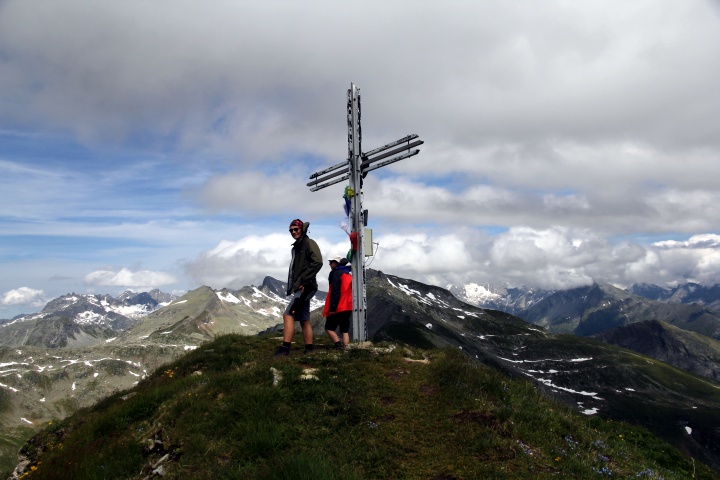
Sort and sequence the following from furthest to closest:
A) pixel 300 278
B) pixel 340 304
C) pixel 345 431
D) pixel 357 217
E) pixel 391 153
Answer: pixel 357 217 < pixel 391 153 < pixel 340 304 < pixel 300 278 < pixel 345 431

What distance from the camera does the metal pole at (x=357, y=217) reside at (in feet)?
54.7

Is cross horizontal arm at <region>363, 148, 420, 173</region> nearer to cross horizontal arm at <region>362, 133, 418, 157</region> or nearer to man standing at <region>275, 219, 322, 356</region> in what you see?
cross horizontal arm at <region>362, 133, 418, 157</region>

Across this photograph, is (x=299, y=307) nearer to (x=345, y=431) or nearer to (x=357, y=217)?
(x=357, y=217)

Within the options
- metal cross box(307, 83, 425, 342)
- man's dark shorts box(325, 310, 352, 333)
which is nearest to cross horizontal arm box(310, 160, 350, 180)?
metal cross box(307, 83, 425, 342)

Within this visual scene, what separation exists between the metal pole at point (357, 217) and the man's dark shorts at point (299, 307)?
3.27 m

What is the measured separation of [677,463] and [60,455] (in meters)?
15.7

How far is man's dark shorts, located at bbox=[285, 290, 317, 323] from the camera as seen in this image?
13328 mm

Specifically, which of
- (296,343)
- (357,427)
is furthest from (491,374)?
(296,343)

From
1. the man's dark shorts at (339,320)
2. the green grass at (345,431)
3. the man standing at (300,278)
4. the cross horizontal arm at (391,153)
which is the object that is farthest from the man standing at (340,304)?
the cross horizontal arm at (391,153)

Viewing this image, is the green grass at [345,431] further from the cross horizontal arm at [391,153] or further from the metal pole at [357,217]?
the cross horizontal arm at [391,153]

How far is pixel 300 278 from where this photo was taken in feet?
43.8

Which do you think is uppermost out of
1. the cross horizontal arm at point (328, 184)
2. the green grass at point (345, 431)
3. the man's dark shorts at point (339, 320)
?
the cross horizontal arm at point (328, 184)

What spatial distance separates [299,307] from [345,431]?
5.04 meters

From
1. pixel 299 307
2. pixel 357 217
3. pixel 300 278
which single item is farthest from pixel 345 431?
pixel 357 217
